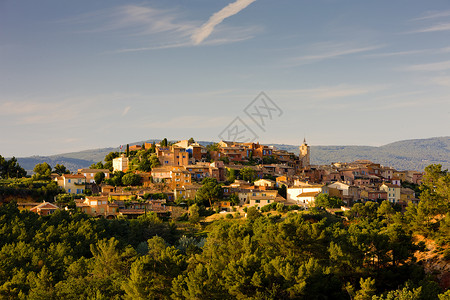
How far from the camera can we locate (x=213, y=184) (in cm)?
6894

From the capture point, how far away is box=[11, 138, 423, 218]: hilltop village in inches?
2579

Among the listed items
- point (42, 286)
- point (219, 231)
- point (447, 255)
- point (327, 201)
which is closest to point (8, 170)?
point (327, 201)

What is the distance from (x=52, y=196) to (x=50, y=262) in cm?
3029

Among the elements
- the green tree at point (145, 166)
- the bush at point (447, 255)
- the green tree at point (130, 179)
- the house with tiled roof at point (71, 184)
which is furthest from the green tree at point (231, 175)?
the bush at point (447, 255)

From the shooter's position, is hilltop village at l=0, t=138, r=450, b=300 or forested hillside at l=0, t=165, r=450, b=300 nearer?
forested hillside at l=0, t=165, r=450, b=300

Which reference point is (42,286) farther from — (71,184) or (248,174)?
(248,174)

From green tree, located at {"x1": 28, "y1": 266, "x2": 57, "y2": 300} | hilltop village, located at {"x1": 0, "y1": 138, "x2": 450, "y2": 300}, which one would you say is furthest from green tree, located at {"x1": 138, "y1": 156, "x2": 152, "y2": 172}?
green tree, located at {"x1": 28, "y1": 266, "x2": 57, "y2": 300}

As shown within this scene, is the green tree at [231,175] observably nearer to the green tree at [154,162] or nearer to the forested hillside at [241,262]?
the green tree at [154,162]

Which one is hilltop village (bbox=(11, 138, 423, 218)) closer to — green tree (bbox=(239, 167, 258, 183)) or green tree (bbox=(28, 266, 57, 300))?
green tree (bbox=(239, 167, 258, 183))

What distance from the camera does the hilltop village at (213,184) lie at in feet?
215

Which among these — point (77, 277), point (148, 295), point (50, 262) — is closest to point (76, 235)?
Result: point (50, 262)

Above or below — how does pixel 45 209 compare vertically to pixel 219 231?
above

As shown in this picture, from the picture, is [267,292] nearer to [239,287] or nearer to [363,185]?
[239,287]

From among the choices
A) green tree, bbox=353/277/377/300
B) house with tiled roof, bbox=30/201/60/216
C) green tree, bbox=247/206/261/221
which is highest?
house with tiled roof, bbox=30/201/60/216
